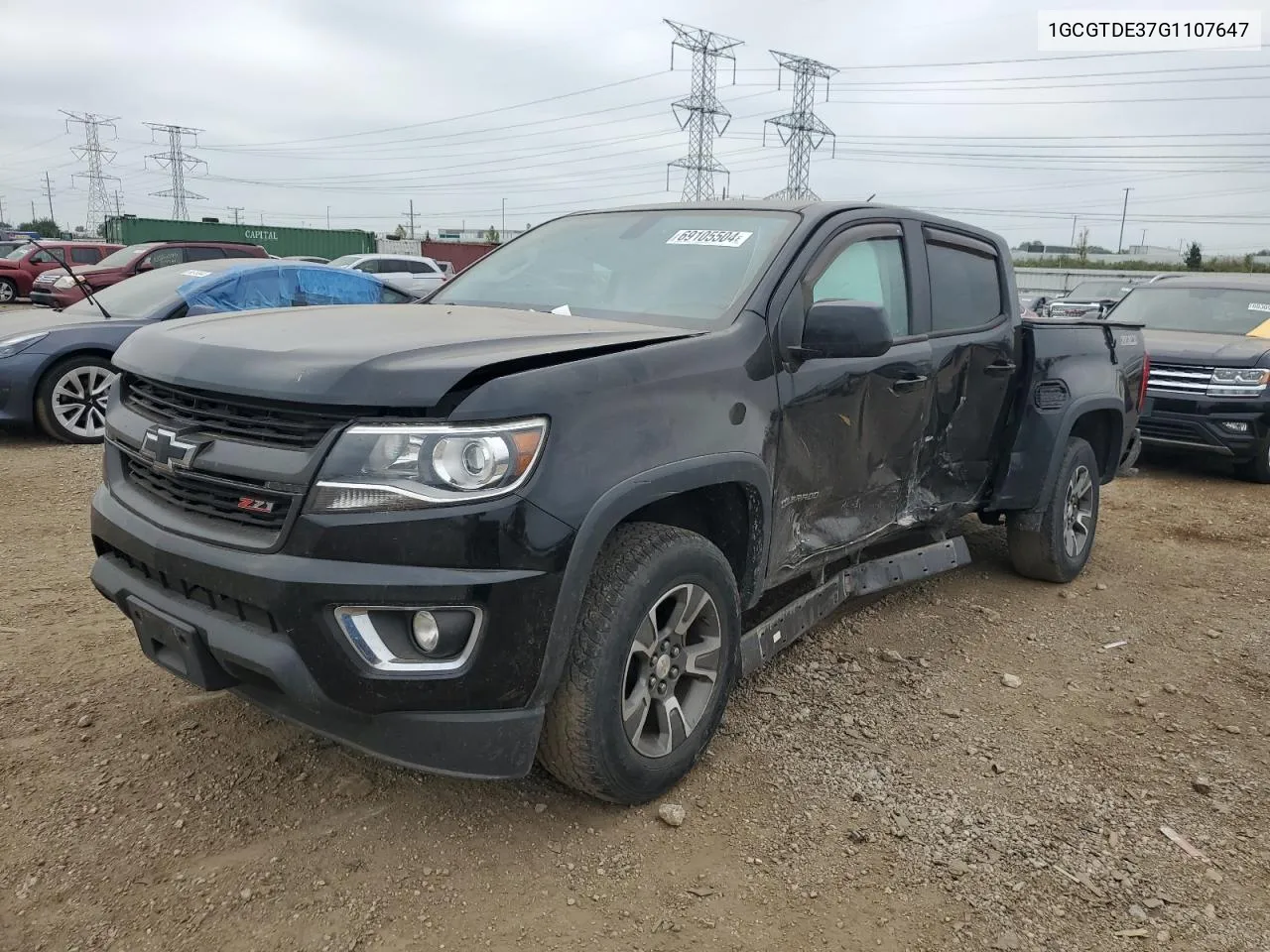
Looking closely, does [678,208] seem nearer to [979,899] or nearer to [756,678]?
[756,678]

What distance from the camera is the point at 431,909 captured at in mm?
2371

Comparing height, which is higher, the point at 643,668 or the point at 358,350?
the point at 358,350

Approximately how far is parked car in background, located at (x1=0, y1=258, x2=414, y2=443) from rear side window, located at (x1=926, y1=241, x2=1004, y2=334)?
5205 mm

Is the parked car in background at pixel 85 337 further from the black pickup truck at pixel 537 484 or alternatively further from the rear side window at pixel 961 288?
the rear side window at pixel 961 288

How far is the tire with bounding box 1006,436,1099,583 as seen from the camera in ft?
15.7

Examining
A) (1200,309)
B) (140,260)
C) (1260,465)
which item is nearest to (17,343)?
(140,260)

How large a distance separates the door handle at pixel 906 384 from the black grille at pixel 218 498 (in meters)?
2.32

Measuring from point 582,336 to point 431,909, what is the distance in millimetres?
1586

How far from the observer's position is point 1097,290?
738 inches

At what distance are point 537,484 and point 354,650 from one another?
58 cm

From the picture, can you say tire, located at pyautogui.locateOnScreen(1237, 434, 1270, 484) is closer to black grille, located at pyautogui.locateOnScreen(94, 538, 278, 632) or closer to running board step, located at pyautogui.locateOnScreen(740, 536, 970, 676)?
running board step, located at pyautogui.locateOnScreen(740, 536, 970, 676)

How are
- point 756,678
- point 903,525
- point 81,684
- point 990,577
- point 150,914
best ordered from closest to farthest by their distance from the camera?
point 150,914
point 81,684
point 756,678
point 903,525
point 990,577

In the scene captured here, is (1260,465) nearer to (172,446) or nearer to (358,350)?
(358,350)

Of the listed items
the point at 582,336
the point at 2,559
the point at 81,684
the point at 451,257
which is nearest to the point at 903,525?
the point at 582,336
